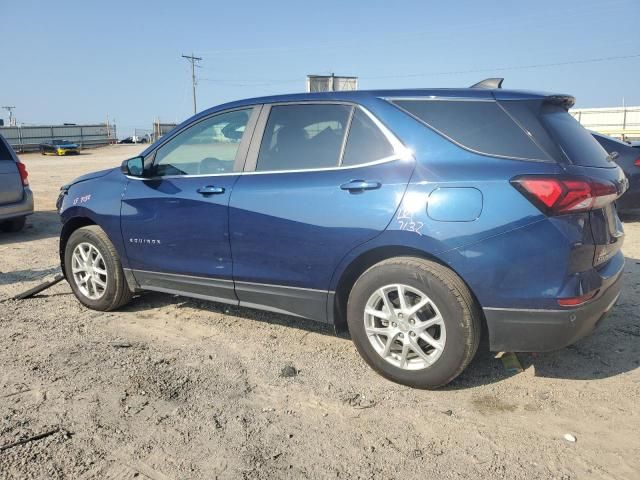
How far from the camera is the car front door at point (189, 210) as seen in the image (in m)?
3.92

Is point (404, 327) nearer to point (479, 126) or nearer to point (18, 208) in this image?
point (479, 126)

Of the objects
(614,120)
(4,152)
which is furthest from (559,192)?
(614,120)

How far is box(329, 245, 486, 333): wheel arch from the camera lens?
10.3 feet

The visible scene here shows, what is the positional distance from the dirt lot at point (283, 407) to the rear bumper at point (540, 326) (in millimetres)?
377

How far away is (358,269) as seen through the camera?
3445 millimetres

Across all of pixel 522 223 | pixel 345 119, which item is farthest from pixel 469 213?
pixel 345 119

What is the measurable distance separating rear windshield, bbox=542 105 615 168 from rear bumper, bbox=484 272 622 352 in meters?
0.77

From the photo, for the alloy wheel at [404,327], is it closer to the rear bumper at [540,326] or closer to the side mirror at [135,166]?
the rear bumper at [540,326]

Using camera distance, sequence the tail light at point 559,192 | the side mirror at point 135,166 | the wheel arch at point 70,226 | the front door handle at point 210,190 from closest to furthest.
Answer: the tail light at point 559,192 < the front door handle at point 210,190 < the side mirror at point 135,166 < the wheel arch at point 70,226

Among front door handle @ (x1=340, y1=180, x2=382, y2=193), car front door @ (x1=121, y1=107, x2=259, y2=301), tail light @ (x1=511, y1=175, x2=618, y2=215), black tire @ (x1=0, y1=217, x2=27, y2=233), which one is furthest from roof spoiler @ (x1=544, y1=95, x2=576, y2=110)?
black tire @ (x1=0, y1=217, x2=27, y2=233)

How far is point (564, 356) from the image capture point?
12.1ft

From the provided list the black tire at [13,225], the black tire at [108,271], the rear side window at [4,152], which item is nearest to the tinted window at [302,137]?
the black tire at [108,271]

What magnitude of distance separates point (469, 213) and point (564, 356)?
1477mm

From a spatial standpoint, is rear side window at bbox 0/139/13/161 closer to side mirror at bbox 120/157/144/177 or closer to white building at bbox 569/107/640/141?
side mirror at bbox 120/157/144/177
